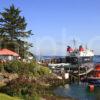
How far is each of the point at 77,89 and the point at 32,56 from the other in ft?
89.3

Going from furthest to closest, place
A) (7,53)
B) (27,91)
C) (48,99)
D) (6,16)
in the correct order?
(6,16) → (7,53) → (48,99) → (27,91)

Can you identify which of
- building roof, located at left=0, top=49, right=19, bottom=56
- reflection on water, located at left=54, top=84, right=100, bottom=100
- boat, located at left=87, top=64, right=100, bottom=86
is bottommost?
reflection on water, located at left=54, top=84, right=100, bottom=100

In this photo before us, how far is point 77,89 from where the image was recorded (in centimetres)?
7450

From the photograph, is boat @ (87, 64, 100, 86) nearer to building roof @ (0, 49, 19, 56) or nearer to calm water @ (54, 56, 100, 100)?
calm water @ (54, 56, 100, 100)

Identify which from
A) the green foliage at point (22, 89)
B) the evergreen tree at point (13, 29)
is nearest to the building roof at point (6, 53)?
the evergreen tree at point (13, 29)

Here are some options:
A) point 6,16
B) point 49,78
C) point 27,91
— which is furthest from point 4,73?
point 6,16

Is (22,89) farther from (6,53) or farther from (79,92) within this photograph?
(6,53)

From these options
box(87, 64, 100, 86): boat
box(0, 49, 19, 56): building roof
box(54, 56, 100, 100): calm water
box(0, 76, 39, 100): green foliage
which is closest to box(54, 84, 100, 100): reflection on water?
box(54, 56, 100, 100): calm water

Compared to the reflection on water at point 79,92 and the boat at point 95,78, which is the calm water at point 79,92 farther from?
the boat at point 95,78

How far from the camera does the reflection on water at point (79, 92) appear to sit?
61812mm

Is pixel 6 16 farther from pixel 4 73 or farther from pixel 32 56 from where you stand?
pixel 4 73

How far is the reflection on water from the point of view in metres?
61.8

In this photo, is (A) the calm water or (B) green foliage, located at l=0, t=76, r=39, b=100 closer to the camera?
(B) green foliage, located at l=0, t=76, r=39, b=100

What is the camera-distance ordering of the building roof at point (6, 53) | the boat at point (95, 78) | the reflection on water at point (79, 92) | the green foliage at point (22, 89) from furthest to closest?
the building roof at point (6, 53) < the boat at point (95, 78) < the reflection on water at point (79, 92) < the green foliage at point (22, 89)
